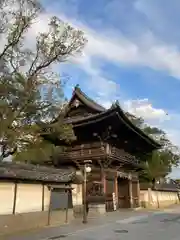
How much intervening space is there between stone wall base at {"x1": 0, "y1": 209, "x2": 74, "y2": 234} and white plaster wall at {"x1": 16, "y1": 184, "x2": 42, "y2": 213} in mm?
316

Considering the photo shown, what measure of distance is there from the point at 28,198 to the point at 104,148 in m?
13.7

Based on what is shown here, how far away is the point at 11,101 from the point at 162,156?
144 ft

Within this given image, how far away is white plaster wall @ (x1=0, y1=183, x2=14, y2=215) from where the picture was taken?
17.5 m

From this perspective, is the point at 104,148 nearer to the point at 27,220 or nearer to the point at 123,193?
the point at 123,193

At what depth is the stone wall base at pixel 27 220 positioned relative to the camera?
678 inches

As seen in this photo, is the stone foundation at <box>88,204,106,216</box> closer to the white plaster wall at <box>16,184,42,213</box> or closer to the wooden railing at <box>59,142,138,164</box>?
the wooden railing at <box>59,142,138,164</box>

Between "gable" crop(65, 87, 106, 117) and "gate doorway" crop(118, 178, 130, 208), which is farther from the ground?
"gable" crop(65, 87, 106, 117)

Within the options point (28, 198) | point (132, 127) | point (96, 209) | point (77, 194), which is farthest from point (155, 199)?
point (28, 198)

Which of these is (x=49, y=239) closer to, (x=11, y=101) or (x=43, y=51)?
(x=11, y=101)

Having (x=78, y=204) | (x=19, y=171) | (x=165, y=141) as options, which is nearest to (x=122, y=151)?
(x=78, y=204)

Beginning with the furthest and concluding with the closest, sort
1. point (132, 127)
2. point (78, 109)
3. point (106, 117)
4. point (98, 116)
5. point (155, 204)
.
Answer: point (155, 204), point (78, 109), point (132, 127), point (98, 116), point (106, 117)

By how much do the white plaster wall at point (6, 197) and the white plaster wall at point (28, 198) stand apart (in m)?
0.52

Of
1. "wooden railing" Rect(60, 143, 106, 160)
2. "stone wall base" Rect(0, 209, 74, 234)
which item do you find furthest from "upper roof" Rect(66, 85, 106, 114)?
"stone wall base" Rect(0, 209, 74, 234)

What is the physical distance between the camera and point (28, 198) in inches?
760
